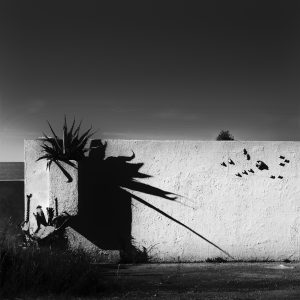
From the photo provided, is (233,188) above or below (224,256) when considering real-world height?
above

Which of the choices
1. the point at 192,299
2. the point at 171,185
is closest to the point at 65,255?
the point at 192,299

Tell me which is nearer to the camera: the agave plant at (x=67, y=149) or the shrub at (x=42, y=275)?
the shrub at (x=42, y=275)

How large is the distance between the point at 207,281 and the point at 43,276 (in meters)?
2.48

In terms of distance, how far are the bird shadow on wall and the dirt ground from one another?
63 cm

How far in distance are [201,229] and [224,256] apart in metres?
0.67

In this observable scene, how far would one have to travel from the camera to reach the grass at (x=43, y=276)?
20.7 ft

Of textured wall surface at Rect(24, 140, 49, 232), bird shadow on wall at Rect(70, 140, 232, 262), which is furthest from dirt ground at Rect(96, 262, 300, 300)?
textured wall surface at Rect(24, 140, 49, 232)

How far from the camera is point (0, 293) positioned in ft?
20.0

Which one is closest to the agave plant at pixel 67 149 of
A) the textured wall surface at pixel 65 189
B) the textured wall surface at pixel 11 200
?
the textured wall surface at pixel 65 189

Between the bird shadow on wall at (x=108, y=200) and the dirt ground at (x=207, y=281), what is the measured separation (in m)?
0.63

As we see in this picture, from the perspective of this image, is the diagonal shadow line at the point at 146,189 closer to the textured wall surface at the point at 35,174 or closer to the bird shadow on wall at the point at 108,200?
the bird shadow on wall at the point at 108,200

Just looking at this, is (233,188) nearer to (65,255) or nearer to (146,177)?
(146,177)

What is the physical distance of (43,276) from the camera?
21.9ft

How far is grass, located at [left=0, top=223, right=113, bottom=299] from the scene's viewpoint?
6323mm
